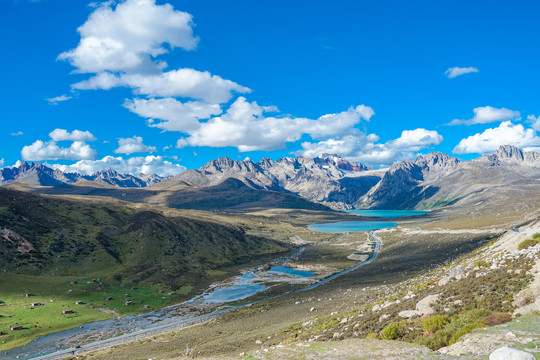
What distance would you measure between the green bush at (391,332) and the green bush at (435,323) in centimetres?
271

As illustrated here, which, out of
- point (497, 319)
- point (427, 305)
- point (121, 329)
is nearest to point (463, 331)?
point (497, 319)

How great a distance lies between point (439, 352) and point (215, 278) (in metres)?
120

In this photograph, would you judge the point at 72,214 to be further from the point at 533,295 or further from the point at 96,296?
the point at 533,295

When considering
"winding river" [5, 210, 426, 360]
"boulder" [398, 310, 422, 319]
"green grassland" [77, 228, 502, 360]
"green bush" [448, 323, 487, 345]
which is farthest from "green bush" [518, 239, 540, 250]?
"winding river" [5, 210, 426, 360]

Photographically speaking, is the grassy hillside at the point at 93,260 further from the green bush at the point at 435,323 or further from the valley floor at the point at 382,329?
the green bush at the point at 435,323

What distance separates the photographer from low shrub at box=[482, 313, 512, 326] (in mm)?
25469

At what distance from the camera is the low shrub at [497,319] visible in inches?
1003

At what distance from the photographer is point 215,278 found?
5271 inches

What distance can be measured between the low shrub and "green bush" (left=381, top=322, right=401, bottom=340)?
25.2ft

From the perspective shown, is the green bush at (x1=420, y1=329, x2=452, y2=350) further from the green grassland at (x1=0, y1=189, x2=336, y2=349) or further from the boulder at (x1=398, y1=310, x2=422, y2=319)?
the green grassland at (x1=0, y1=189, x2=336, y2=349)

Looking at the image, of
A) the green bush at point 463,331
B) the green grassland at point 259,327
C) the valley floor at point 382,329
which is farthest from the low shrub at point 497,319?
the green grassland at point 259,327

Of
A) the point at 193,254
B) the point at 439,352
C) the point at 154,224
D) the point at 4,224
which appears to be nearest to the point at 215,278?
the point at 193,254

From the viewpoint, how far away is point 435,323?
2873cm

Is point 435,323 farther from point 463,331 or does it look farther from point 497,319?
point 497,319
